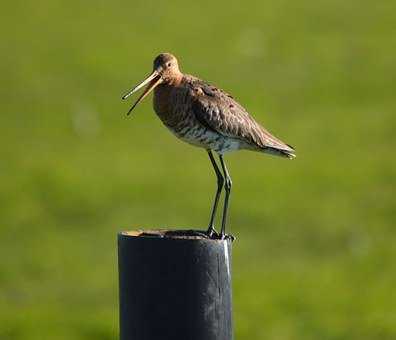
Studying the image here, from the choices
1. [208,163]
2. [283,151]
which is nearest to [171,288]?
[283,151]

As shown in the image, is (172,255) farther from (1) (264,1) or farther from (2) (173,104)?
(1) (264,1)

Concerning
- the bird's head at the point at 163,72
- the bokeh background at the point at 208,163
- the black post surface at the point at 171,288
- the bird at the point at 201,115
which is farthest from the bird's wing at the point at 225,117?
the bokeh background at the point at 208,163

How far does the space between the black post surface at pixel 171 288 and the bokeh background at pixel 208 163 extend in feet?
29.9

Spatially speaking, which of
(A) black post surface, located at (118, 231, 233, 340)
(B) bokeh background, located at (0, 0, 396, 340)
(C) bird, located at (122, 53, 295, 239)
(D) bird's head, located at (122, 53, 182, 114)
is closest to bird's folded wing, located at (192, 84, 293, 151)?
(C) bird, located at (122, 53, 295, 239)

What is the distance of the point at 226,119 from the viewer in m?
8.88

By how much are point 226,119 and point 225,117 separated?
0.05ft

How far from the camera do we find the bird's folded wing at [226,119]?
28.8 ft

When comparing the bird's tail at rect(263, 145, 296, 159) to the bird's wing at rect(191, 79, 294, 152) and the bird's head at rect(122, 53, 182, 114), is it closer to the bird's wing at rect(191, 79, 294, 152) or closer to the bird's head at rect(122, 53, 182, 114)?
the bird's wing at rect(191, 79, 294, 152)

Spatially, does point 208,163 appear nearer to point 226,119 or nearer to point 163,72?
point 226,119

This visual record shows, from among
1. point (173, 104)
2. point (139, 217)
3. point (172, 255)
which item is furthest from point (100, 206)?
point (172, 255)

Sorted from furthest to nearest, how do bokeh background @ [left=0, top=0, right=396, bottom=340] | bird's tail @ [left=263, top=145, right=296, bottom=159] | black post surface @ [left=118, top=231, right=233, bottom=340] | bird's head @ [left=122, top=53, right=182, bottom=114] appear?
bokeh background @ [left=0, top=0, right=396, bottom=340]
bird's tail @ [left=263, top=145, right=296, bottom=159]
bird's head @ [left=122, top=53, right=182, bottom=114]
black post surface @ [left=118, top=231, right=233, bottom=340]

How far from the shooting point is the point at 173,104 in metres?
8.75

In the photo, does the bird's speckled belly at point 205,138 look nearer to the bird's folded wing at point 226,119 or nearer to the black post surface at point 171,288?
the bird's folded wing at point 226,119

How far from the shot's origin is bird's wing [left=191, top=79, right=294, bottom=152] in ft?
28.8
